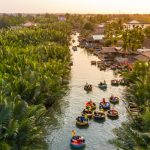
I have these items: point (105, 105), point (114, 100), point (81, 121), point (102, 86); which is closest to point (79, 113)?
point (105, 105)

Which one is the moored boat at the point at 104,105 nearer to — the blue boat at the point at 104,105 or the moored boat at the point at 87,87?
the blue boat at the point at 104,105

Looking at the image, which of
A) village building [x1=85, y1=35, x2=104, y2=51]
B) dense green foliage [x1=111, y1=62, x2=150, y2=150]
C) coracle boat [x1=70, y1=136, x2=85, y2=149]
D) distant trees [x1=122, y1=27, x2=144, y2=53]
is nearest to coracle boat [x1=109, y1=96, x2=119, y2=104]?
dense green foliage [x1=111, y1=62, x2=150, y2=150]

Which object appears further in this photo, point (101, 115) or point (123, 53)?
point (123, 53)

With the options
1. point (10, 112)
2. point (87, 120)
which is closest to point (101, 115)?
point (87, 120)

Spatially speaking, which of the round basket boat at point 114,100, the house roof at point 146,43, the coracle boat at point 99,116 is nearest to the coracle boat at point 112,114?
the coracle boat at point 99,116

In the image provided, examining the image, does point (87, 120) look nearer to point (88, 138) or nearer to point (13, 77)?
point (88, 138)

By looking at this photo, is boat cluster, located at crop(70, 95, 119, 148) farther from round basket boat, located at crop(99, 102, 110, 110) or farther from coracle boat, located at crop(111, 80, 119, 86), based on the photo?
coracle boat, located at crop(111, 80, 119, 86)

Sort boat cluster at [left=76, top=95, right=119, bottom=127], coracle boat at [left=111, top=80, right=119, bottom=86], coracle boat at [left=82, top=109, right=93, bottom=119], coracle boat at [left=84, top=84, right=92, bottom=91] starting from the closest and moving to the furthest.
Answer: boat cluster at [left=76, top=95, right=119, bottom=127] → coracle boat at [left=82, top=109, right=93, bottom=119] → coracle boat at [left=84, top=84, right=92, bottom=91] → coracle boat at [left=111, top=80, right=119, bottom=86]
